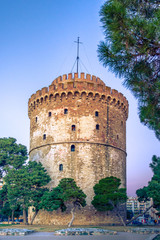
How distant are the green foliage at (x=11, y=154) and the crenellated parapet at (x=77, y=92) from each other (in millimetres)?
4394

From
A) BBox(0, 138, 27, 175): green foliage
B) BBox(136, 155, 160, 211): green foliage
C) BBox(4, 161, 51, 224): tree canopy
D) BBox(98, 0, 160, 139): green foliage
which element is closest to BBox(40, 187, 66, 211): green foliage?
BBox(4, 161, 51, 224): tree canopy

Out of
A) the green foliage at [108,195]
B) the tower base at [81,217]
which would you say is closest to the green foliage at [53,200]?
the tower base at [81,217]

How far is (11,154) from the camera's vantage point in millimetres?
26453

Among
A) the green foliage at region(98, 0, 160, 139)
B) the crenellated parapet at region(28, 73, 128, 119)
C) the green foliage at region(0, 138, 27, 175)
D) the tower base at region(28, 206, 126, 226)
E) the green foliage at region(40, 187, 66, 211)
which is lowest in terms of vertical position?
the tower base at region(28, 206, 126, 226)

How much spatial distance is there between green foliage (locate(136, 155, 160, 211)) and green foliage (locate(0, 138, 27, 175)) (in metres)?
11.1

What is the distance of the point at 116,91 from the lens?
2875 centimetres

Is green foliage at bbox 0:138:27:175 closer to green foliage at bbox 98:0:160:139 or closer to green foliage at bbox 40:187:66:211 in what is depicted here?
green foliage at bbox 40:187:66:211

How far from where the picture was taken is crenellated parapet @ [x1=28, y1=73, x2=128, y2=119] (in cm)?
2683

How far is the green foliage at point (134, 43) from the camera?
8766 millimetres

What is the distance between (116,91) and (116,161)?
266 inches

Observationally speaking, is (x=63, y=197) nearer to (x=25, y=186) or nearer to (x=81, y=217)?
(x=25, y=186)

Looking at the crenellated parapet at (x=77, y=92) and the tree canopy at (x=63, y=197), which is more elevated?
the crenellated parapet at (x=77, y=92)

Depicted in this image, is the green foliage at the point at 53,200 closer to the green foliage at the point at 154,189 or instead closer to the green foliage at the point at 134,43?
the green foliage at the point at 154,189

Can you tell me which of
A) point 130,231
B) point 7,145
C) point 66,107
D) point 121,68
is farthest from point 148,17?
point 7,145
